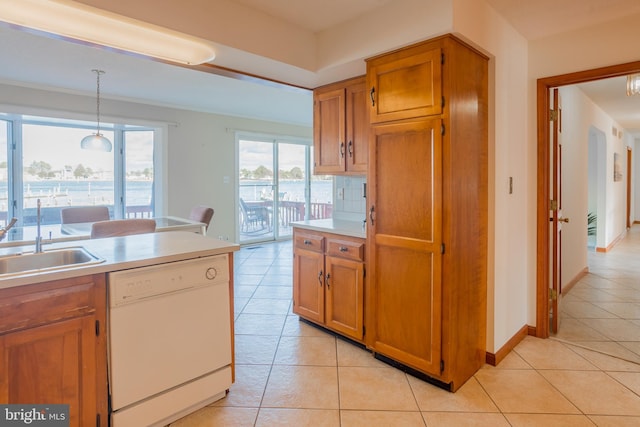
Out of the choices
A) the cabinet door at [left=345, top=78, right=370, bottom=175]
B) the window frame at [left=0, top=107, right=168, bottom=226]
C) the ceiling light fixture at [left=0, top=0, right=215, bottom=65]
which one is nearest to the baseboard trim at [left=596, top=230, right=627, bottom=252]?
the cabinet door at [left=345, top=78, right=370, bottom=175]

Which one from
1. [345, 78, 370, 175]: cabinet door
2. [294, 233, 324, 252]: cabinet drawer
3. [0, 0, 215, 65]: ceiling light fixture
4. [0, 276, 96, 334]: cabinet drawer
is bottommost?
[0, 276, 96, 334]: cabinet drawer

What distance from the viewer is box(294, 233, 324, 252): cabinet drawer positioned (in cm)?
286

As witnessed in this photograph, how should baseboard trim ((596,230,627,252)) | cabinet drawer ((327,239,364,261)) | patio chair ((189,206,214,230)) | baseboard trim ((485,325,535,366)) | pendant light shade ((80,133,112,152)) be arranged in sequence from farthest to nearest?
baseboard trim ((596,230,627,252)) → patio chair ((189,206,214,230)) → pendant light shade ((80,133,112,152)) → cabinet drawer ((327,239,364,261)) → baseboard trim ((485,325,535,366))

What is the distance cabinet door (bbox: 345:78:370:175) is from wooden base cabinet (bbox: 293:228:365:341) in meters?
0.59

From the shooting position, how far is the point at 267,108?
578 cm

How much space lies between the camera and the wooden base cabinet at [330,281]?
260 centimetres

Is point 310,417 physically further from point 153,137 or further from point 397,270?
point 153,137

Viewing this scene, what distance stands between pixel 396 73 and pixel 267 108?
3867mm

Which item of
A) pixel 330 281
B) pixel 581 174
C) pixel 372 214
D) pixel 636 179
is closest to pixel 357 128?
pixel 372 214

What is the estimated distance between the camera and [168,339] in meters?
1.79

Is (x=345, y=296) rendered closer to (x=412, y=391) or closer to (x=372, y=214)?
(x=372, y=214)

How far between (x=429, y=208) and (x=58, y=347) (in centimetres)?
192

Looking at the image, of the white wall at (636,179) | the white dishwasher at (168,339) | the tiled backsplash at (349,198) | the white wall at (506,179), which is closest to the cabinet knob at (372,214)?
the white wall at (506,179)

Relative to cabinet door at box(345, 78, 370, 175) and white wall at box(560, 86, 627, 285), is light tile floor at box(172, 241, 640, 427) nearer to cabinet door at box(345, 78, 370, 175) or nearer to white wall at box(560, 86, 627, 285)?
cabinet door at box(345, 78, 370, 175)
